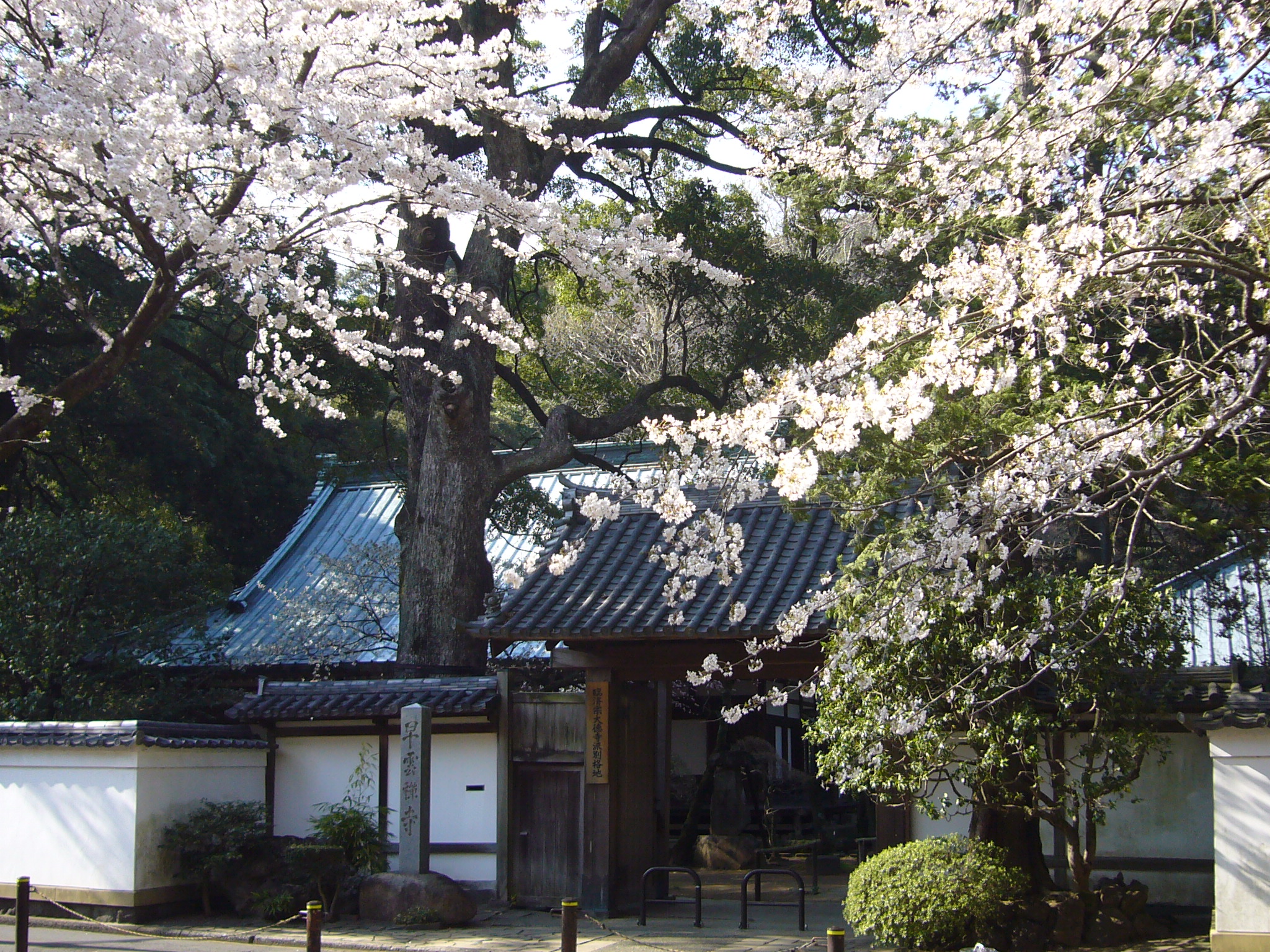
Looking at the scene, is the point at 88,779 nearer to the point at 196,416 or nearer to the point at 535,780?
the point at 535,780

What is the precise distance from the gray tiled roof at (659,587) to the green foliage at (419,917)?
9.07 ft

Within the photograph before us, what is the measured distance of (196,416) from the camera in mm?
19672

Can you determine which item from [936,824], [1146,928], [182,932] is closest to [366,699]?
[182,932]

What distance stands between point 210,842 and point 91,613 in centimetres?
396

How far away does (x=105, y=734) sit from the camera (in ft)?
38.6

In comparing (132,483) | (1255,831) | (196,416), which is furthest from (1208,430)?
(132,483)

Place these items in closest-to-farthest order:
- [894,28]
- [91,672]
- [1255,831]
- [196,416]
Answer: [1255,831] < [894,28] < [91,672] < [196,416]

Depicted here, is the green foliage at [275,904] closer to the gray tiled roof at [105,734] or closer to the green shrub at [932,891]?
the gray tiled roof at [105,734]

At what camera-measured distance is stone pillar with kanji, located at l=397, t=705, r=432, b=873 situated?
11.6 m

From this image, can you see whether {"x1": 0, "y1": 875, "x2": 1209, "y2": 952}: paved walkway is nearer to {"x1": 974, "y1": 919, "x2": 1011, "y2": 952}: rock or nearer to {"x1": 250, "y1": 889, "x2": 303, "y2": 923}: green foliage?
{"x1": 250, "y1": 889, "x2": 303, "y2": 923}: green foliage

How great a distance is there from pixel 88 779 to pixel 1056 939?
9.65 m

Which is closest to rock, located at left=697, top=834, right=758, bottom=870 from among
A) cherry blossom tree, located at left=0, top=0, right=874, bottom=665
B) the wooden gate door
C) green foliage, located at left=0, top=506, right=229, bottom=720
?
the wooden gate door

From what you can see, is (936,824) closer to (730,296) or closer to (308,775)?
(308,775)

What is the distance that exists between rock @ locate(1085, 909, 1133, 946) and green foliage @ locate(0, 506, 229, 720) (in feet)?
37.3
